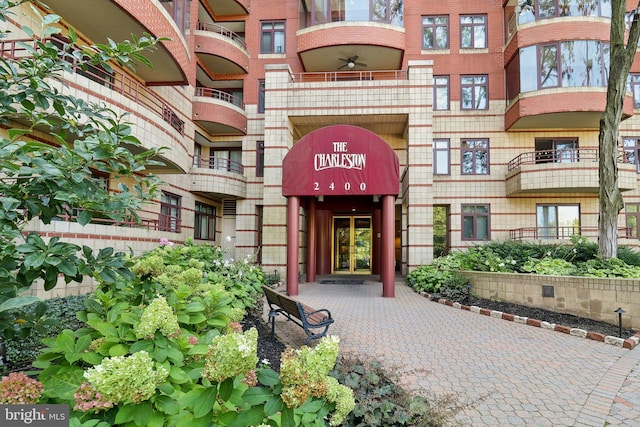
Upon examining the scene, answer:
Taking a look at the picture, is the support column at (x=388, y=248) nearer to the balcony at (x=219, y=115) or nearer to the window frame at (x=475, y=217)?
the window frame at (x=475, y=217)

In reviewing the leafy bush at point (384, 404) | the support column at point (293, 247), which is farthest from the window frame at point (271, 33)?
the leafy bush at point (384, 404)

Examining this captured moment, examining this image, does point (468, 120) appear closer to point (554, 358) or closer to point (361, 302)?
point (361, 302)

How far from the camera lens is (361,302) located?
10.3 metres

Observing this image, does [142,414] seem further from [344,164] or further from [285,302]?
[344,164]

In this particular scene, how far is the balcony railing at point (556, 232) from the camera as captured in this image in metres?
16.1

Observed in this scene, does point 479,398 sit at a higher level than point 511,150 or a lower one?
lower

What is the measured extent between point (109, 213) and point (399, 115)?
14.1m

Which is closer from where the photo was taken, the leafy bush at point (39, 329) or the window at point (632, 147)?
the leafy bush at point (39, 329)

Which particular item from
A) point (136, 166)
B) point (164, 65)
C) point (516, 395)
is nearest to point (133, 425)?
point (136, 166)

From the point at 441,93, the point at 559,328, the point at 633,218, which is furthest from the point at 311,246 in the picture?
the point at 633,218

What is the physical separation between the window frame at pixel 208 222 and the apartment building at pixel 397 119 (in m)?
0.09

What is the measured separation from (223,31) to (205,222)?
9997 mm

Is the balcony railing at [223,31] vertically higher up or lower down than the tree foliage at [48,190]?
higher up

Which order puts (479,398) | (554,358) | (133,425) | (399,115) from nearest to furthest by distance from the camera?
(133,425) < (479,398) < (554,358) < (399,115)
